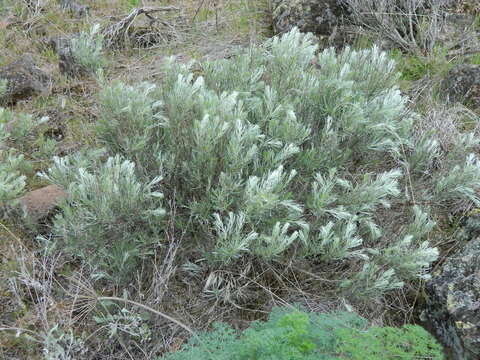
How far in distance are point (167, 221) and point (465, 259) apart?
1.52m

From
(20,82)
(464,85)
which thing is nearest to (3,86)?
(20,82)

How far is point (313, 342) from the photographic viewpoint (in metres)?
2.09

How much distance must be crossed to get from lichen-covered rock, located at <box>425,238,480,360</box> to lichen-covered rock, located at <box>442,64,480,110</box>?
1.62 metres

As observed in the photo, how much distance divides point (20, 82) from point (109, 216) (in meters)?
2.11

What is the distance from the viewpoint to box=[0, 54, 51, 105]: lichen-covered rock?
4070 mm

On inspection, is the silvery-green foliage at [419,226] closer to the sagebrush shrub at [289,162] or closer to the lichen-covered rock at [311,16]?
the sagebrush shrub at [289,162]

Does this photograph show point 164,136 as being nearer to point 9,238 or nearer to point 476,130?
point 9,238

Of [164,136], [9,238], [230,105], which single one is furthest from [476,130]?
[9,238]

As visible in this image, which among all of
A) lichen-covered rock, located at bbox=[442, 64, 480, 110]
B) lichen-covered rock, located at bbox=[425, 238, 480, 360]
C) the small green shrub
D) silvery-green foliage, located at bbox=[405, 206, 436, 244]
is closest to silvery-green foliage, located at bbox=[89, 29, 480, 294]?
silvery-green foliage, located at bbox=[405, 206, 436, 244]

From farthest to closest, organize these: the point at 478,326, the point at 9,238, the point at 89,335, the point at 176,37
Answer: the point at 176,37 < the point at 9,238 < the point at 89,335 < the point at 478,326

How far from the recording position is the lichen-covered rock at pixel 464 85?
4.00m

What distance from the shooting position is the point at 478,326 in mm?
2430

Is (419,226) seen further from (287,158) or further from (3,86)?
(3,86)

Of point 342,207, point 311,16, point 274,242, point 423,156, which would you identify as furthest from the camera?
point 311,16
